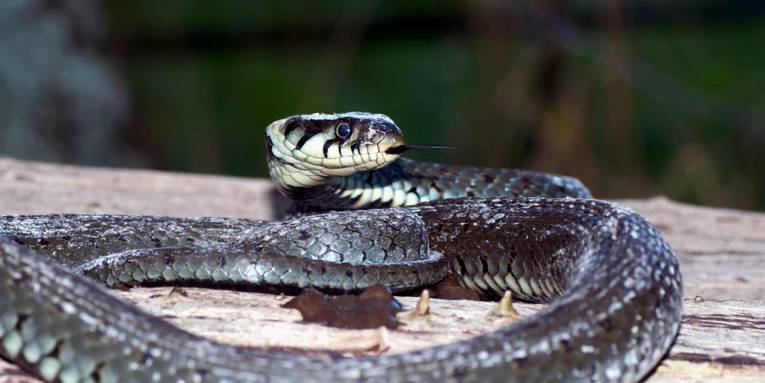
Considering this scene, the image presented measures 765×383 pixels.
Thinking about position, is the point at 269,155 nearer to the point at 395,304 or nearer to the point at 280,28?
the point at 395,304

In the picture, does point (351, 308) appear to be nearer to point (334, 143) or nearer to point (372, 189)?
point (334, 143)

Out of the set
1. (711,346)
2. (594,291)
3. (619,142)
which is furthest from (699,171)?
(594,291)

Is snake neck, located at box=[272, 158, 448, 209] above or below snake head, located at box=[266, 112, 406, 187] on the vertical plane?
below

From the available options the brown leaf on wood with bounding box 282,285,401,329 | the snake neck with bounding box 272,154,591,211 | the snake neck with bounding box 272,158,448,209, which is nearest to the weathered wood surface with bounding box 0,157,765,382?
the brown leaf on wood with bounding box 282,285,401,329

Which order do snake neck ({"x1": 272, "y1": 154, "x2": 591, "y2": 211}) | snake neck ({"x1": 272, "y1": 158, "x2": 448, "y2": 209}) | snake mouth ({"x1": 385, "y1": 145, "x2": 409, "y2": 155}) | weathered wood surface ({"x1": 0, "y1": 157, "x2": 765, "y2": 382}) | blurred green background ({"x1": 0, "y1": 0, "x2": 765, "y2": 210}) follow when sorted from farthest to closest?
blurred green background ({"x1": 0, "y1": 0, "x2": 765, "y2": 210}), snake neck ({"x1": 272, "y1": 154, "x2": 591, "y2": 211}), snake neck ({"x1": 272, "y1": 158, "x2": 448, "y2": 209}), snake mouth ({"x1": 385, "y1": 145, "x2": 409, "y2": 155}), weathered wood surface ({"x1": 0, "y1": 157, "x2": 765, "y2": 382})

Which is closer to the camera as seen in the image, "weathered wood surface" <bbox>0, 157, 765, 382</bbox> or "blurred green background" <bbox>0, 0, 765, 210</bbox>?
"weathered wood surface" <bbox>0, 157, 765, 382</bbox>

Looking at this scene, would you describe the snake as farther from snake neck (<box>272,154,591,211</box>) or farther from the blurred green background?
the blurred green background
